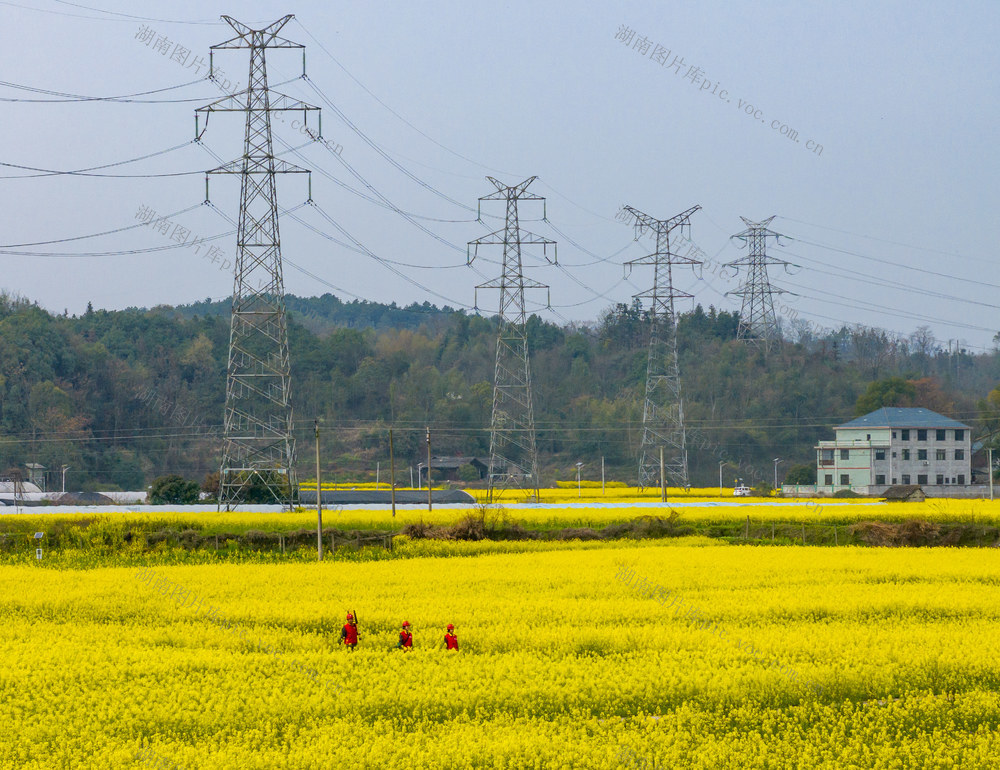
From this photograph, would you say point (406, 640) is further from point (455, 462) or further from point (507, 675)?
point (455, 462)

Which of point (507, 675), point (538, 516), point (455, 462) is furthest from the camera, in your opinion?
point (455, 462)

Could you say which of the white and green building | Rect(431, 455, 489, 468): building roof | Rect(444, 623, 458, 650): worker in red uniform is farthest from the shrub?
Rect(444, 623, 458, 650): worker in red uniform

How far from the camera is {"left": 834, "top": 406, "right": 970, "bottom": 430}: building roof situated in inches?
3524

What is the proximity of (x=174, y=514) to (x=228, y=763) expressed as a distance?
34947mm

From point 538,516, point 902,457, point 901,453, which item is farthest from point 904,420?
point 538,516

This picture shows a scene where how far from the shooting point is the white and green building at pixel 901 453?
293 ft

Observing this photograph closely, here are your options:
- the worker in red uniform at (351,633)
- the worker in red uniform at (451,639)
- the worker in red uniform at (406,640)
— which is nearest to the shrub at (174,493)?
the worker in red uniform at (351,633)

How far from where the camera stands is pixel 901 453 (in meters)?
89.5

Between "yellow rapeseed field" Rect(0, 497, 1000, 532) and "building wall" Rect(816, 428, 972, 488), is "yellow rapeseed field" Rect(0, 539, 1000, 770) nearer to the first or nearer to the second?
"yellow rapeseed field" Rect(0, 497, 1000, 532)

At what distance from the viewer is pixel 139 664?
18.9 metres

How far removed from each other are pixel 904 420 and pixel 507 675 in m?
79.1

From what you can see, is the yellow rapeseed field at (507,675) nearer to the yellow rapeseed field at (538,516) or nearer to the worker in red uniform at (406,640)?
the worker in red uniform at (406,640)

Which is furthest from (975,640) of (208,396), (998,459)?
(208,396)

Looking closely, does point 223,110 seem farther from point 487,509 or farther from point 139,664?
point 139,664
